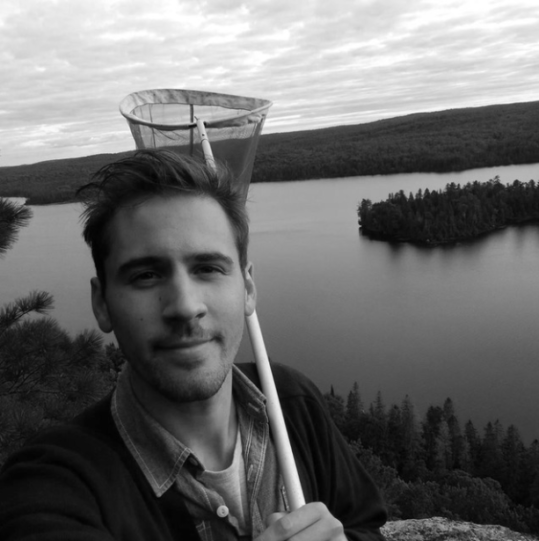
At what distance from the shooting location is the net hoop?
1.75 metres

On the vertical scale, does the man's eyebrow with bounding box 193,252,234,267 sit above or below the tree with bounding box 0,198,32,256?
below

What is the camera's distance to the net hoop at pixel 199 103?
1748mm

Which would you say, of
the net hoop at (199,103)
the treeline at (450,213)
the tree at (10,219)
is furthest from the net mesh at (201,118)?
the treeline at (450,213)

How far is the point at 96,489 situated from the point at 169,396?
0.22 m

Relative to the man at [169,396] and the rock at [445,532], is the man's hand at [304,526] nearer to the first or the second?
the man at [169,396]

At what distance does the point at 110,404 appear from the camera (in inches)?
48.2

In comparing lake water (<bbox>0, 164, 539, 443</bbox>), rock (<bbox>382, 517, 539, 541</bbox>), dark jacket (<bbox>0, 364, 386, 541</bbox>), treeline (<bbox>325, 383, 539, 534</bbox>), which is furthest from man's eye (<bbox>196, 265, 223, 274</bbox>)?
lake water (<bbox>0, 164, 539, 443</bbox>)

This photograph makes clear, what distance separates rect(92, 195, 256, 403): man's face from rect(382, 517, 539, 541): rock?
2.00 m

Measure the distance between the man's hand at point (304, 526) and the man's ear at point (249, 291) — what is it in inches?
19.6

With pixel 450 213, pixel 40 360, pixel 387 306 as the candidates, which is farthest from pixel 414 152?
pixel 40 360

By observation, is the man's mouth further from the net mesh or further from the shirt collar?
the net mesh

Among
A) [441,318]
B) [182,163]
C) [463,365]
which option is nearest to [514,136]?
[441,318]

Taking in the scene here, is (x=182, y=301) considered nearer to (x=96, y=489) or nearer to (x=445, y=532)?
(x=96, y=489)

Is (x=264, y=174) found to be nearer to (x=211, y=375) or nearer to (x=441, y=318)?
(x=441, y=318)
